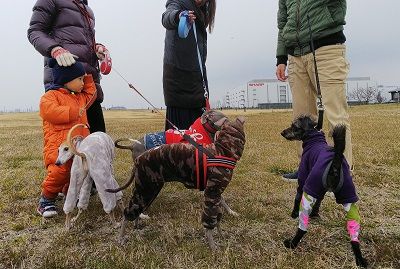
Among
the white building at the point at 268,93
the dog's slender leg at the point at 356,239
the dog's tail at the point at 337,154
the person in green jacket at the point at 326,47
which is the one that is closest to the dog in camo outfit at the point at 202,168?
the dog's tail at the point at 337,154

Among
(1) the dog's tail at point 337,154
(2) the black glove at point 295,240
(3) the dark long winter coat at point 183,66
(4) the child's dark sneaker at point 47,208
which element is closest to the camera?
(1) the dog's tail at point 337,154

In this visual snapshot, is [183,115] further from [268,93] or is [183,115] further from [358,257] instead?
[268,93]

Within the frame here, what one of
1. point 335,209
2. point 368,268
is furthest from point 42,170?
point 368,268

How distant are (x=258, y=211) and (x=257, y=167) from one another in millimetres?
2774

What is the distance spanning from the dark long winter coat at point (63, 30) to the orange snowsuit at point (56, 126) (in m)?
0.38

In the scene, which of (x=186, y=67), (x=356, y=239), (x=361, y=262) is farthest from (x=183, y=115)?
(x=361, y=262)

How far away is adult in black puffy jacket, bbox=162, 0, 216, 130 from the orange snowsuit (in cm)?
104

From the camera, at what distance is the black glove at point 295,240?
3.03 metres

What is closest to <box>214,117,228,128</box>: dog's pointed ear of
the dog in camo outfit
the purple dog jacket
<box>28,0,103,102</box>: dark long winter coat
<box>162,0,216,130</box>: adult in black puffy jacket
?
the dog in camo outfit

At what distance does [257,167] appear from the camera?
6.78 m

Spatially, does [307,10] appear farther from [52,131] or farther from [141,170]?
[52,131]

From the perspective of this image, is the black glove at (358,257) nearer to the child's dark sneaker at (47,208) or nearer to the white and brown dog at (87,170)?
the white and brown dog at (87,170)

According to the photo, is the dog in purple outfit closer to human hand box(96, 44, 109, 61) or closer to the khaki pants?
the khaki pants

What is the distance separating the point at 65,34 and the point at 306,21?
279 centimetres
